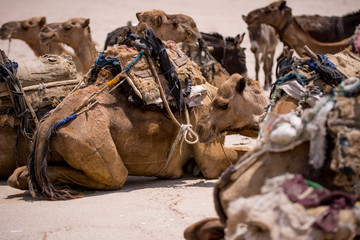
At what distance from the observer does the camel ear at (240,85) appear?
4887 millimetres

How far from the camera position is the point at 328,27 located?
12.7 metres

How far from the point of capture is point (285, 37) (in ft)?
35.6

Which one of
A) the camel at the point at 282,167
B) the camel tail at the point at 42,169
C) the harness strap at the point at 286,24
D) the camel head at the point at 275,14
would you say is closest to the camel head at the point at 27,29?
the camel head at the point at 275,14

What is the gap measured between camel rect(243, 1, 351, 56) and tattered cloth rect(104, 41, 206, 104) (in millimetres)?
4071

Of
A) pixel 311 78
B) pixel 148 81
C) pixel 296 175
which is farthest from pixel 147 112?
pixel 296 175

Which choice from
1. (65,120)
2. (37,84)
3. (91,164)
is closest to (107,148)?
(91,164)

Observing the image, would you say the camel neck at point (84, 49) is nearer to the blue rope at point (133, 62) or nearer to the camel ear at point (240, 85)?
the blue rope at point (133, 62)

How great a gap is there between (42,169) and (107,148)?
0.70m

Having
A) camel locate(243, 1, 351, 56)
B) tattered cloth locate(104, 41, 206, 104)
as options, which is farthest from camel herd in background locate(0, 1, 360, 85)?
tattered cloth locate(104, 41, 206, 104)

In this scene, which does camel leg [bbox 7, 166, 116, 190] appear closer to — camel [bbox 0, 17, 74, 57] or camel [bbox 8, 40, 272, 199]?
camel [bbox 8, 40, 272, 199]

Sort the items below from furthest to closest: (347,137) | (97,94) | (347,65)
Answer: (97,94) → (347,65) → (347,137)

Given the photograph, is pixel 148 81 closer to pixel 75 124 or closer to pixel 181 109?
pixel 181 109

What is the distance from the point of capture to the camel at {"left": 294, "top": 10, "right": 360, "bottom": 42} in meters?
12.7

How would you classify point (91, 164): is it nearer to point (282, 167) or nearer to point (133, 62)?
point (133, 62)
